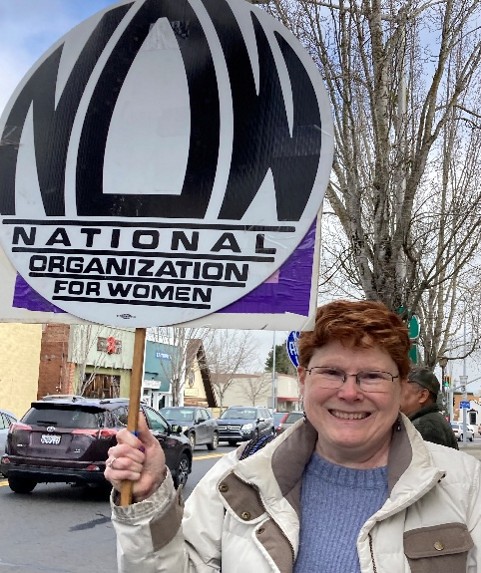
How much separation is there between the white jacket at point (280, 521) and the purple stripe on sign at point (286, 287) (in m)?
0.44

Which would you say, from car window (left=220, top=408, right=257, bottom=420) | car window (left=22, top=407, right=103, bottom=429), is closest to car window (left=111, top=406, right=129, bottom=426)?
car window (left=22, top=407, right=103, bottom=429)

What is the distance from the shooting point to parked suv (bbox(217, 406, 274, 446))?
30375 mm

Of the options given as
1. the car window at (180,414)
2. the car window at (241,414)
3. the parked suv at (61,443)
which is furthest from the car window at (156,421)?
the car window at (241,414)

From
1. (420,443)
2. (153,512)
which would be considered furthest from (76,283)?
(420,443)

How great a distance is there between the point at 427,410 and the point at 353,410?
136 inches

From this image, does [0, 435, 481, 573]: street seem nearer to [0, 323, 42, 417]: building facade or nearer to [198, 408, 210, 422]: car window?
[198, 408, 210, 422]: car window

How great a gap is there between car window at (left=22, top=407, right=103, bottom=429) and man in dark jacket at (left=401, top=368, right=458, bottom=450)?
759 centimetres

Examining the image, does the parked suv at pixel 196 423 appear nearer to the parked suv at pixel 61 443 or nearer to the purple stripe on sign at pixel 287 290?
the parked suv at pixel 61 443

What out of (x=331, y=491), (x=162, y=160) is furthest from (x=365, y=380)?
(x=162, y=160)

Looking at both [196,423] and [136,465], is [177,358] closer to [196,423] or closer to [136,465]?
[196,423]

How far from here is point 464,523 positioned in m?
2.12

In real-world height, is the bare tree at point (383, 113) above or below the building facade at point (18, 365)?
above

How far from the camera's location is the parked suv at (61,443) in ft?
39.2

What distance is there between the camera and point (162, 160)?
2521 millimetres
